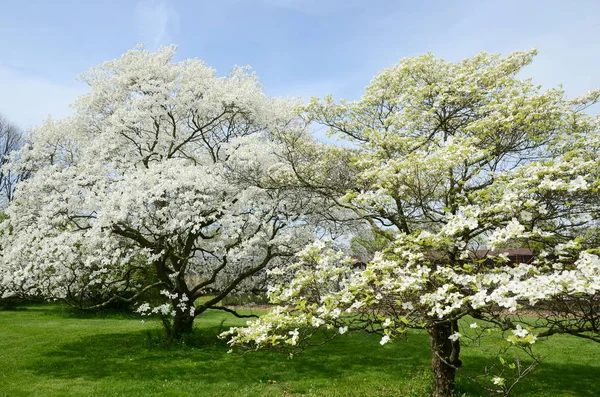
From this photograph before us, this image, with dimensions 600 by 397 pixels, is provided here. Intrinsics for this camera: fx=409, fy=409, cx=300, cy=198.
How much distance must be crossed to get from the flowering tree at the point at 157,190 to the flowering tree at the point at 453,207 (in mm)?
3116

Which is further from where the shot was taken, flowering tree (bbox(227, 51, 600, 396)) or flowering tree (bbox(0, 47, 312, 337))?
flowering tree (bbox(0, 47, 312, 337))


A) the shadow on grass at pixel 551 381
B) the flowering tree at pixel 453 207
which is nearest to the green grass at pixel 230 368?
the shadow on grass at pixel 551 381

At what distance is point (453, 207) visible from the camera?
952 centimetres

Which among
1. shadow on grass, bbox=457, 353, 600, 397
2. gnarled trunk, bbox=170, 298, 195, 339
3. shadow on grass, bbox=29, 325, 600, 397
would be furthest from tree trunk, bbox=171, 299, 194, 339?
shadow on grass, bbox=457, 353, 600, 397

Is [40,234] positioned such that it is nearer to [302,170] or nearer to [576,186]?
[302,170]

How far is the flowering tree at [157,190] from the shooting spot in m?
13.9

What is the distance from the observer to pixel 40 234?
1371 centimetres

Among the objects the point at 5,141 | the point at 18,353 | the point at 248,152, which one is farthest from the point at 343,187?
the point at 5,141

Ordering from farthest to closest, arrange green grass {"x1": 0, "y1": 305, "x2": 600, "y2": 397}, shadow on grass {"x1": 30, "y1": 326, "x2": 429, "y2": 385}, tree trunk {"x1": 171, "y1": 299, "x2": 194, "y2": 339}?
tree trunk {"x1": 171, "y1": 299, "x2": 194, "y2": 339}, shadow on grass {"x1": 30, "y1": 326, "x2": 429, "y2": 385}, green grass {"x1": 0, "y1": 305, "x2": 600, "y2": 397}

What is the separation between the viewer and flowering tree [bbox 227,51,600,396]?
625 centimetres

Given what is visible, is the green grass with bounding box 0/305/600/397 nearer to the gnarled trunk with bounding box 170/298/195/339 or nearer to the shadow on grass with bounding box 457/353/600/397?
the shadow on grass with bounding box 457/353/600/397

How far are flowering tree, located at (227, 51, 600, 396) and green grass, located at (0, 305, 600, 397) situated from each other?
256cm

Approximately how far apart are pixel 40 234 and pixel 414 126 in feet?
41.1

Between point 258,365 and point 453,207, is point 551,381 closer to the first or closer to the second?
point 453,207
